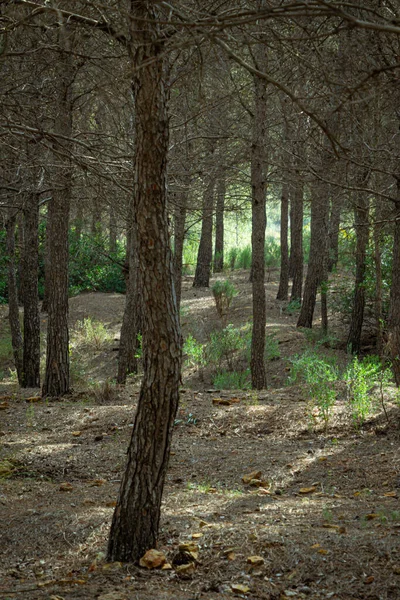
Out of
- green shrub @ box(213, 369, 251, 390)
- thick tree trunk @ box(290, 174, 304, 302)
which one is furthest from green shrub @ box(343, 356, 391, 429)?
thick tree trunk @ box(290, 174, 304, 302)

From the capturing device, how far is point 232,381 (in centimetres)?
1119

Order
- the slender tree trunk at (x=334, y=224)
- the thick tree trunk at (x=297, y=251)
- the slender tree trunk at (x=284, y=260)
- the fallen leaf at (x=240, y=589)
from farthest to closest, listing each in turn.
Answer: the slender tree trunk at (x=284, y=260) < the thick tree trunk at (x=297, y=251) < the slender tree trunk at (x=334, y=224) < the fallen leaf at (x=240, y=589)

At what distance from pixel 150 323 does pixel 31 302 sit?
7.94m

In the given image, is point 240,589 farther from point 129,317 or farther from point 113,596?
point 129,317

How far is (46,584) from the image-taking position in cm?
338

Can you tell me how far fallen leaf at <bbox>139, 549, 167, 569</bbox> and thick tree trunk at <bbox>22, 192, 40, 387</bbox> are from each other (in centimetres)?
792

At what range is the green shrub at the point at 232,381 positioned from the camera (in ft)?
35.8

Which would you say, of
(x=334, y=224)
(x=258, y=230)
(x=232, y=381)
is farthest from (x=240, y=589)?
(x=334, y=224)

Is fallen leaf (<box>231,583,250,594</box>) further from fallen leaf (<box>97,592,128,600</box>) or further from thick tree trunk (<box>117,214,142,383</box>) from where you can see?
thick tree trunk (<box>117,214,142,383</box>)

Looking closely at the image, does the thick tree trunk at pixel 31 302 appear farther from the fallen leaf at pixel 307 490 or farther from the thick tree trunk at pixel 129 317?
the fallen leaf at pixel 307 490

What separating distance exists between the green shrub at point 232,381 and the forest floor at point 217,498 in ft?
6.14

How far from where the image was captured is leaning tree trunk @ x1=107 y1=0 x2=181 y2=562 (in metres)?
3.39

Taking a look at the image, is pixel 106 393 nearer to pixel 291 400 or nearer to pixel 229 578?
pixel 291 400

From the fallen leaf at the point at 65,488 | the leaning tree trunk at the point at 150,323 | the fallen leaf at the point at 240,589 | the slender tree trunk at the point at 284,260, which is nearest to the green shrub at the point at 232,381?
the fallen leaf at the point at 65,488
